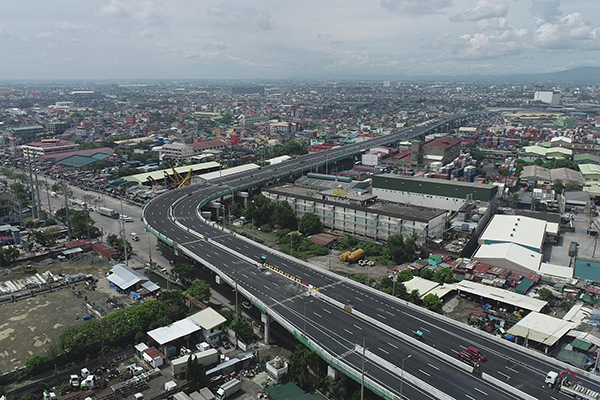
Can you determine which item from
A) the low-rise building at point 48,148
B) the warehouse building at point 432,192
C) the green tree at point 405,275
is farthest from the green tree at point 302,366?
the low-rise building at point 48,148

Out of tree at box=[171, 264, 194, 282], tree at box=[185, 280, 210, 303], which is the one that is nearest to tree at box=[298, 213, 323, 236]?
tree at box=[171, 264, 194, 282]

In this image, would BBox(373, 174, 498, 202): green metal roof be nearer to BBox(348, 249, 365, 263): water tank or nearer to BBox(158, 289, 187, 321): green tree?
BBox(348, 249, 365, 263): water tank

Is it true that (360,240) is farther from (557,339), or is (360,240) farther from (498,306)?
(557,339)

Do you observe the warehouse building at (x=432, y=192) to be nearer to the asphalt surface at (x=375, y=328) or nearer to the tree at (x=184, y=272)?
the asphalt surface at (x=375, y=328)

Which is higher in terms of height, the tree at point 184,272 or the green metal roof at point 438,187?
the green metal roof at point 438,187

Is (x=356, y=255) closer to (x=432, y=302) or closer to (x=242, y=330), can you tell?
(x=432, y=302)

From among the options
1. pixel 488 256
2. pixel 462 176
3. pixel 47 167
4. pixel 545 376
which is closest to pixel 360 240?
pixel 488 256
